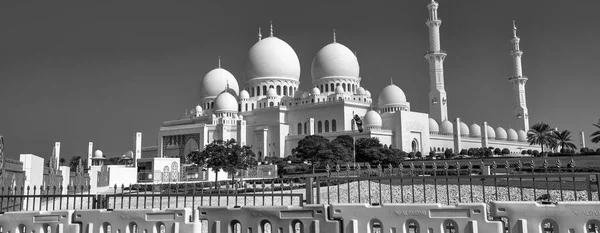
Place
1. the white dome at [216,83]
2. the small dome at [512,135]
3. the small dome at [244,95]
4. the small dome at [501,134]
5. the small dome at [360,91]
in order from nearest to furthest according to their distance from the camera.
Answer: the small dome at [360,91], the small dome at [244,95], the small dome at [501,134], the small dome at [512,135], the white dome at [216,83]

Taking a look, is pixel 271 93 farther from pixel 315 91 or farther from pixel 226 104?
pixel 315 91

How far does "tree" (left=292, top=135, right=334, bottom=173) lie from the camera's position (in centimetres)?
2908

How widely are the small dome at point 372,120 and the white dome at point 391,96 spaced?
3.88 metres

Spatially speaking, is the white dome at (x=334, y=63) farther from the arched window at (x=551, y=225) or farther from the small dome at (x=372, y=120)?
the arched window at (x=551, y=225)

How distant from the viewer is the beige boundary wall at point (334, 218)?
13.9ft

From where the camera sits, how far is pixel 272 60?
4884 centimetres

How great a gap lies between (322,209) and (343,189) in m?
10.9

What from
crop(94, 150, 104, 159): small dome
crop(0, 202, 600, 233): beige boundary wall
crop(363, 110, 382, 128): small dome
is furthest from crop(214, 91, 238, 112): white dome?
crop(0, 202, 600, 233): beige boundary wall

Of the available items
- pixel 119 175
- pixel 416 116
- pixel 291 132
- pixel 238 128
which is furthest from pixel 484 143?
pixel 119 175

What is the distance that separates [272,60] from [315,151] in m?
20.9

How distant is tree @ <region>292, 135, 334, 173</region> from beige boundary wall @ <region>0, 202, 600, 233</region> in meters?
23.5

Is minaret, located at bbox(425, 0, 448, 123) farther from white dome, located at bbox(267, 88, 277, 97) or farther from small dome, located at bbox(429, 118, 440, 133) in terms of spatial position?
white dome, located at bbox(267, 88, 277, 97)

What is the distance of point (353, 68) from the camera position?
46781mm

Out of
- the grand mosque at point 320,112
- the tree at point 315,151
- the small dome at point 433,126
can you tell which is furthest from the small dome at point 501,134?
the tree at point 315,151
